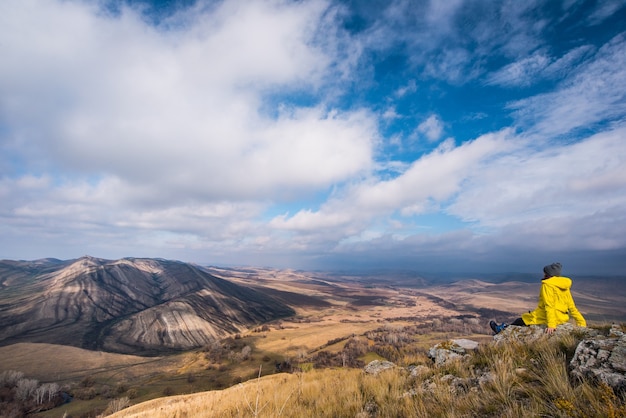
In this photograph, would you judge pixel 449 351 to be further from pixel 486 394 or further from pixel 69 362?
pixel 69 362

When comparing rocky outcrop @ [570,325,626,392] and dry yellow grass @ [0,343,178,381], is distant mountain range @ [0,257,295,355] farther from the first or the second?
rocky outcrop @ [570,325,626,392]

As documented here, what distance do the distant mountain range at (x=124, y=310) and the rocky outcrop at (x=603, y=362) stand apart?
9857 cm

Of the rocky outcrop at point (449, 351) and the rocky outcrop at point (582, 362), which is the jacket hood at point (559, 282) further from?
the rocky outcrop at point (449, 351)

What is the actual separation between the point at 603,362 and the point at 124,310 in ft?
493

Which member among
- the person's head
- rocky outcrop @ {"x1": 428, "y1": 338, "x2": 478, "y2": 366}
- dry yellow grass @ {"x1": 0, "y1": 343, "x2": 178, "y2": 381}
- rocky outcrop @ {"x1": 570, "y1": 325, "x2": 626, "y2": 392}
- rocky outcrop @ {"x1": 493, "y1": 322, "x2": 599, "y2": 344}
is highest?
the person's head

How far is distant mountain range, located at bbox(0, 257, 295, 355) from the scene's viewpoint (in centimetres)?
8438

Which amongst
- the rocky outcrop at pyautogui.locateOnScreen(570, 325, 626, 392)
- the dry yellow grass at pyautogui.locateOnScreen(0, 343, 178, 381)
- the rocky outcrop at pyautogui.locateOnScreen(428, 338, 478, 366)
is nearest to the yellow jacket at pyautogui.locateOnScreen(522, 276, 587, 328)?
the rocky outcrop at pyautogui.locateOnScreen(570, 325, 626, 392)

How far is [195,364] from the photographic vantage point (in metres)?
63.5

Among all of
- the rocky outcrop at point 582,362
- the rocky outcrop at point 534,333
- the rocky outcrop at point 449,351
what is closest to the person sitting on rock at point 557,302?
the rocky outcrop at point 534,333

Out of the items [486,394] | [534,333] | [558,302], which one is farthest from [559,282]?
[486,394]

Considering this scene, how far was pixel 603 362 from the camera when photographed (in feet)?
14.5

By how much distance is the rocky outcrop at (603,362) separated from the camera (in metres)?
3.95

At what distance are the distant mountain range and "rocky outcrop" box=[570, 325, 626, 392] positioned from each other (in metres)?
98.6

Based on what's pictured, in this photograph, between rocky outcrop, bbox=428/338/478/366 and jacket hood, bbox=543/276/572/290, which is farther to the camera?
rocky outcrop, bbox=428/338/478/366
